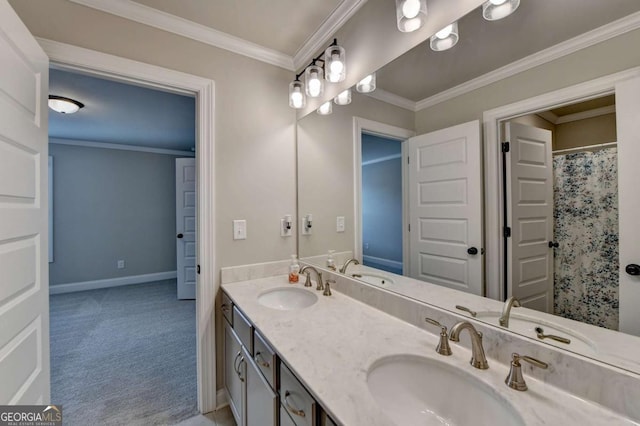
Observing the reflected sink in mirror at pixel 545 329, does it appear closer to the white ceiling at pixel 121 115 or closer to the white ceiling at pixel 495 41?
the white ceiling at pixel 495 41

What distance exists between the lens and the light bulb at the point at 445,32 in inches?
41.7

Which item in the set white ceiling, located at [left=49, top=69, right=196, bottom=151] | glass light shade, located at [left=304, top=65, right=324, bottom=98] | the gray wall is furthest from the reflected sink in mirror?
the gray wall

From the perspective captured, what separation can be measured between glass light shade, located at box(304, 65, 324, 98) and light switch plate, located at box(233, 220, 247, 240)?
3.27 ft

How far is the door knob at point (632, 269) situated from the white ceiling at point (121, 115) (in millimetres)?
3189

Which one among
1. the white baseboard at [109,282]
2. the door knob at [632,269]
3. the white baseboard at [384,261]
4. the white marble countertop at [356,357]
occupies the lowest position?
the white baseboard at [109,282]

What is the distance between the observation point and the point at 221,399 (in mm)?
1764

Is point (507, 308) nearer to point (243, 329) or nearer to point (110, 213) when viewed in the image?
point (243, 329)

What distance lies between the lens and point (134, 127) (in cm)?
362

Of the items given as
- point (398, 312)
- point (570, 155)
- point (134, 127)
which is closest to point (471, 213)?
point (570, 155)

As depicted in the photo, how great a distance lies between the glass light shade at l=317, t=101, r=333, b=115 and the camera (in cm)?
180

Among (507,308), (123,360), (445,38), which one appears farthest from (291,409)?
(123,360)

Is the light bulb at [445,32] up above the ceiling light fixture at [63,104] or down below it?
below

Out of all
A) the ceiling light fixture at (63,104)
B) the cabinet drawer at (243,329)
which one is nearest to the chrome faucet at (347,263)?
the cabinet drawer at (243,329)

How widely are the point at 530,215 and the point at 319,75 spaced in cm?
144
